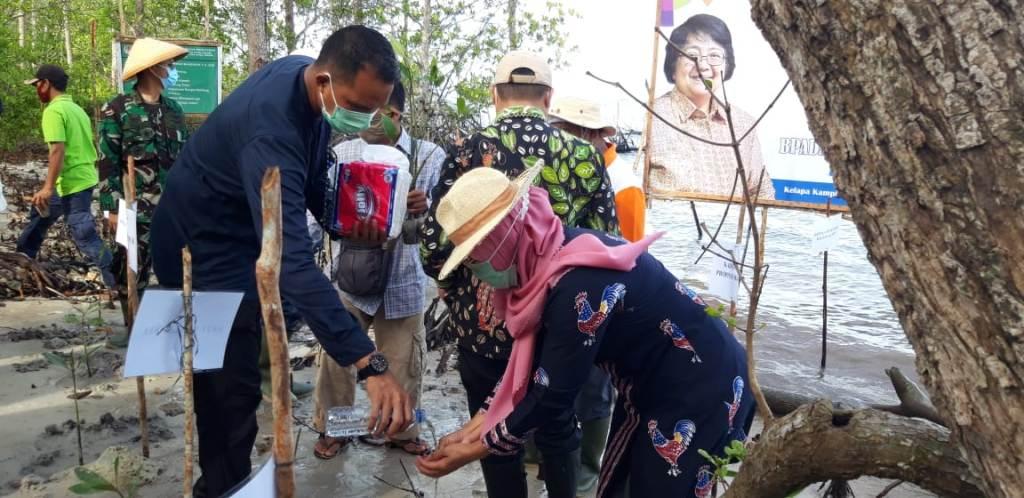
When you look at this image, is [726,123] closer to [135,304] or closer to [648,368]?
[648,368]

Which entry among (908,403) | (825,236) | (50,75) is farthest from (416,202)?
(50,75)

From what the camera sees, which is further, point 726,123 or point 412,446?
point 726,123

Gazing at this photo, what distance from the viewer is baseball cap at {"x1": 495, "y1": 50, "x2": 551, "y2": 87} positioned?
3.03 metres

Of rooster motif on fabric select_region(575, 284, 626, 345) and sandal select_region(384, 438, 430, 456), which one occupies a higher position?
rooster motif on fabric select_region(575, 284, 626, 345)

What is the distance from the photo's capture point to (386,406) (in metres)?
2.08

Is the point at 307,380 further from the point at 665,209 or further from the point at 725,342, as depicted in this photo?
the point at 665,209

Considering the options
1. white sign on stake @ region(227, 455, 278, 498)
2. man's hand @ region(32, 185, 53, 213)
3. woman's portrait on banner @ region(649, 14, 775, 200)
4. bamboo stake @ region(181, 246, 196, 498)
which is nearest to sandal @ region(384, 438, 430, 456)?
bamboo stake @ region(181, 246, 196, 498)

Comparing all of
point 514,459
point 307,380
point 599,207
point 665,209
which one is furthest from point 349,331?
point 665,209

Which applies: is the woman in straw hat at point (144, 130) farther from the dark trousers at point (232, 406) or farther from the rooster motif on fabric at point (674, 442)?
the rooster motif on fabric at point (674, 442)

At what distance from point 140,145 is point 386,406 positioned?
3.04 metres

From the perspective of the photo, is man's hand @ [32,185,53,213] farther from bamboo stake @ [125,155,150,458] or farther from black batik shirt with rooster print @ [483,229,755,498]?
black batik shirt with rooster print @ [483,229,755,498]

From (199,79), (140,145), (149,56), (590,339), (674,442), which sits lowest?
(674,442)

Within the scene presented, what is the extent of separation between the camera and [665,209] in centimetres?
1547

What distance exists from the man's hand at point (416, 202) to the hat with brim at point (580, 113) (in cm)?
72
